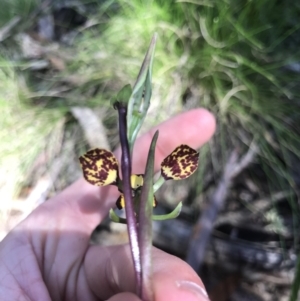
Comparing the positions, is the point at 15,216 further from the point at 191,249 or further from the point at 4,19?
the point at 4,19

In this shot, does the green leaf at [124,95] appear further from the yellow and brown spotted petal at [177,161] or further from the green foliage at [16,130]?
the green foliage at [16,130]

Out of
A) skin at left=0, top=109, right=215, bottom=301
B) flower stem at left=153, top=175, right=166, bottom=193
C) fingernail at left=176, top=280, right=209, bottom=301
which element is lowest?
skin at left=0, top=109, right=215, bottom=301

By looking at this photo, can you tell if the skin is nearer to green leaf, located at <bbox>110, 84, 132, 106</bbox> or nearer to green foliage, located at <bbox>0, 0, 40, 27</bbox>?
green leaf, located at <bbox>110, 84, 132, 106</bbox>

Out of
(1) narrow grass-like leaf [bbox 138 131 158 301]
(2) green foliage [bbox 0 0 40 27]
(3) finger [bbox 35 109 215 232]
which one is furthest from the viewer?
(2) green foliage [bbox 0 0 40 27]

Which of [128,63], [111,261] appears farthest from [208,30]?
[111,261]

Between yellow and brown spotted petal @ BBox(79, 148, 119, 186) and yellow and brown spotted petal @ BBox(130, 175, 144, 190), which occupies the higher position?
yellow and brown spotted petal @ BBox(79, 148, 119, 186)

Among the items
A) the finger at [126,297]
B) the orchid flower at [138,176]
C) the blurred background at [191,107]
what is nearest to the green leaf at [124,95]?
the orchid flower at [138,176]

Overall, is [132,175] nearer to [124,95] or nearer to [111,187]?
[124,95]

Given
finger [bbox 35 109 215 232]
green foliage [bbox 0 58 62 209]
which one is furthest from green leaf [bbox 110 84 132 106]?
green foliage [bbox 0 58 62 209]
